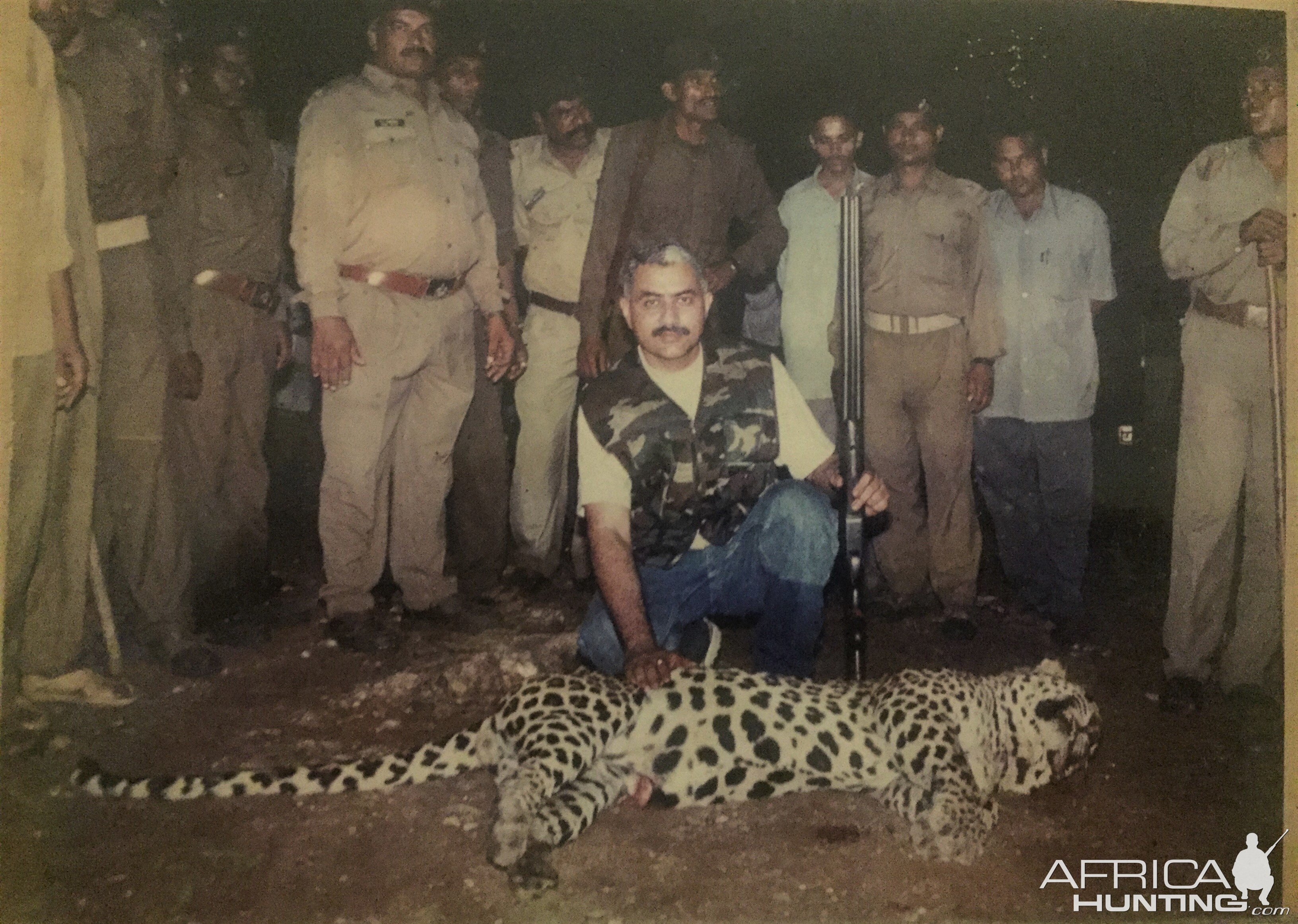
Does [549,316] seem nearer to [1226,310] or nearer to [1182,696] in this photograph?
[1226,310]

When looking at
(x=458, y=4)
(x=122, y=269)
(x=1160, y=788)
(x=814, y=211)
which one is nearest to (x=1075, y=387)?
(x=814, y=211)

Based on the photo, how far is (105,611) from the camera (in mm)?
2488

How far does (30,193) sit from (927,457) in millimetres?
2428

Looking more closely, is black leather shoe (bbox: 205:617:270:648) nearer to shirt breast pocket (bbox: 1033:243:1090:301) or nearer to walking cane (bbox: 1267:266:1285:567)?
shirt breast pocket (bbox: 1033:243:1090:301)

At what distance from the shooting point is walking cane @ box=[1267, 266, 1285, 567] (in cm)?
274

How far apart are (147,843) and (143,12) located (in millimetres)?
1992

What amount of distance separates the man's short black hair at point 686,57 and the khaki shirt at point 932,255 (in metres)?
0.57

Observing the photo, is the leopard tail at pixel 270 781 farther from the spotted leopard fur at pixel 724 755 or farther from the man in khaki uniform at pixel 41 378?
the man in khaki uniform at pixel 41 378

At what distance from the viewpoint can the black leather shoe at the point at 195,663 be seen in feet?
8.29

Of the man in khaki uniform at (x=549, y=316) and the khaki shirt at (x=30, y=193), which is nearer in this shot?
the khaki shirt at (x=30, y=193)

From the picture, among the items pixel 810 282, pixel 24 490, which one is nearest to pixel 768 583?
pixel 810 282

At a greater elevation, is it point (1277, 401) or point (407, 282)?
point (407, 282)

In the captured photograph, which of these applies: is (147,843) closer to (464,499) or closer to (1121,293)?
(464,499)

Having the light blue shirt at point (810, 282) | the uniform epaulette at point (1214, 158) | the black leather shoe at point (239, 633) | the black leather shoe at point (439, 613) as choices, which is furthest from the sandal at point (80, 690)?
the uniform epaulette at point (1214, 158)
